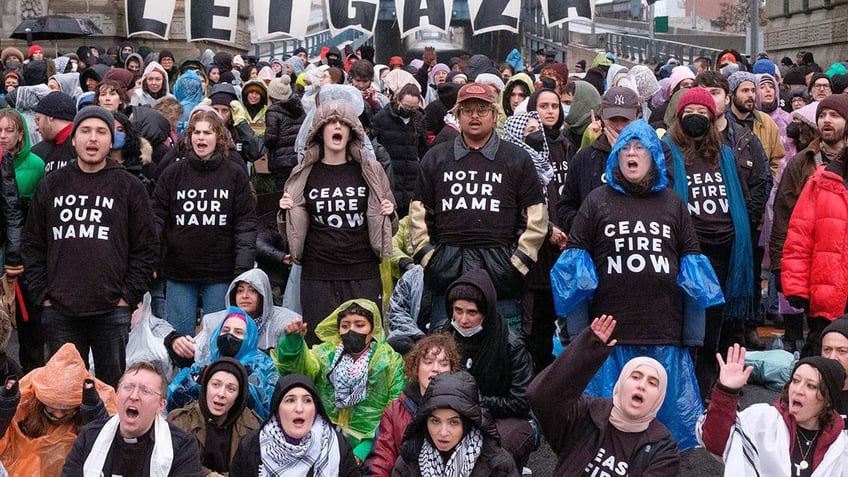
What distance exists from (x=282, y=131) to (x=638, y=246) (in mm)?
4353

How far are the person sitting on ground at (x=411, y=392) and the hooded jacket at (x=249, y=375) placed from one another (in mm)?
662

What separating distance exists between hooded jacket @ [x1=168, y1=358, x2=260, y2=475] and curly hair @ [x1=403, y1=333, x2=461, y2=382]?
2.51ft

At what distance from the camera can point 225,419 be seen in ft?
19.4

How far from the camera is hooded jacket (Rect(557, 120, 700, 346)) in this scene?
630 centimetres

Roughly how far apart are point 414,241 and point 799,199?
6.99ft

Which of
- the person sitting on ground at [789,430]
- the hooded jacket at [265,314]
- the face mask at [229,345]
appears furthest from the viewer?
the hooded jacket at [265,314]

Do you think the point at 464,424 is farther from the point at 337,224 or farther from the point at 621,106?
the point at 621,106

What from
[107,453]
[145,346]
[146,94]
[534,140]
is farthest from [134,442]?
[146,94]

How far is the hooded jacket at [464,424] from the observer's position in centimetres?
534

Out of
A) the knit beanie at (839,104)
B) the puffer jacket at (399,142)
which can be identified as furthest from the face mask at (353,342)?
the puffer jacket at (399,142)

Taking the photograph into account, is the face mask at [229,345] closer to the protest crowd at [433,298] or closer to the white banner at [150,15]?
the protest crowd at [433,298]

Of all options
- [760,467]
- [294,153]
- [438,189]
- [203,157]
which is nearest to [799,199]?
[438,189]

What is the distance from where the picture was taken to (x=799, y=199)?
7043mm

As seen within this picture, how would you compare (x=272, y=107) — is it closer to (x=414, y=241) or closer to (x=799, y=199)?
(x=414, y=241)
